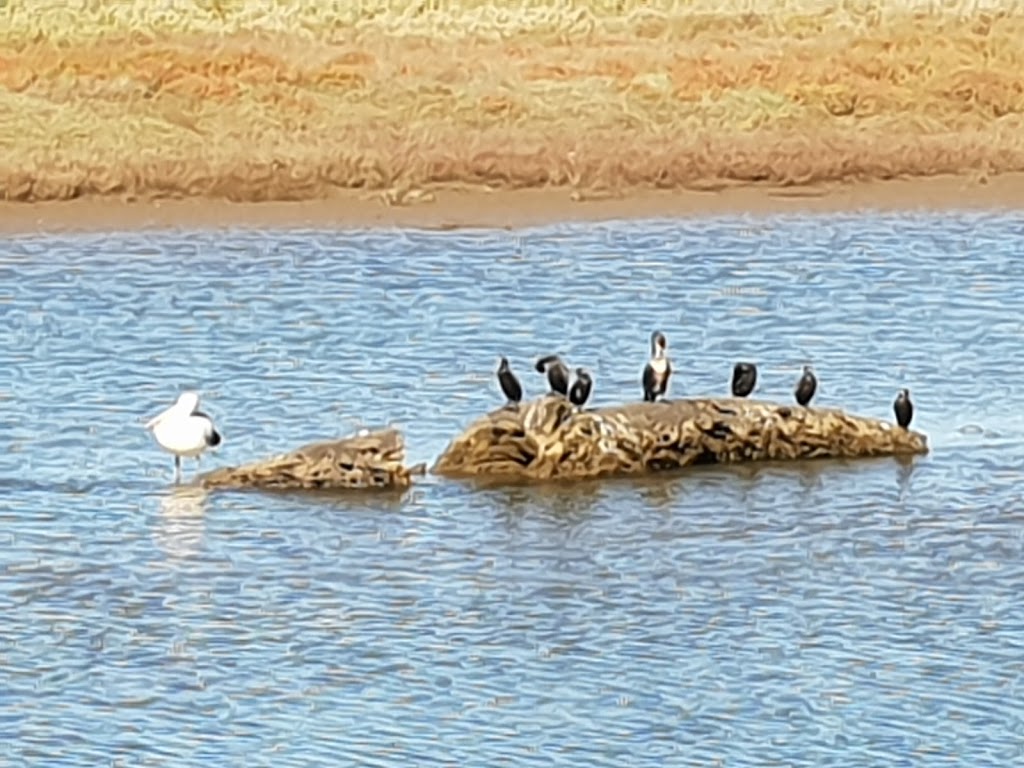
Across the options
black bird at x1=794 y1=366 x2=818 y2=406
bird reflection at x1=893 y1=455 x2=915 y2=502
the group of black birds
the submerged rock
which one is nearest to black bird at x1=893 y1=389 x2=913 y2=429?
the group of black birds

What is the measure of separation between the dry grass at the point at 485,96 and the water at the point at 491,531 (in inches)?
47.2

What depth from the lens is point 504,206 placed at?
21375 mm

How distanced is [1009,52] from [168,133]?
20.1 feet

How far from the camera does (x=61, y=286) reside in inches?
751

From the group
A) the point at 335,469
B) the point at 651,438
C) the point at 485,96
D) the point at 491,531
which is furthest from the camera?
the point at 485,96

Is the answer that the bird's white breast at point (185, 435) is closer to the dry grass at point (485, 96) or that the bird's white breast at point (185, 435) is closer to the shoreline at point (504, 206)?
the shoreline at point (504, 206)

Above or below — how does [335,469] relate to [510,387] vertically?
below

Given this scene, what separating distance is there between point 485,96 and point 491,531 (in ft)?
31.9

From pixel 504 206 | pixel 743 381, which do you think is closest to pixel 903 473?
pixel 743 381

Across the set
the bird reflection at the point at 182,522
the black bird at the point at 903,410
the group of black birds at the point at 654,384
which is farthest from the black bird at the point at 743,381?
the bird reflection at the point at 182,522

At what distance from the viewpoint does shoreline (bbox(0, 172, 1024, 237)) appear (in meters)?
21.0

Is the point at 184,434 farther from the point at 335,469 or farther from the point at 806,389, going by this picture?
the point at 806,389

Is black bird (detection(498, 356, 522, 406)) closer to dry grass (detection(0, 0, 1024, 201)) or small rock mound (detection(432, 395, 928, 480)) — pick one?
small rock mound (detection(432, 395, 928, 480))

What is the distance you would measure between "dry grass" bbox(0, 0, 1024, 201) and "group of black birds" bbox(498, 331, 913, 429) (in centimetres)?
688
